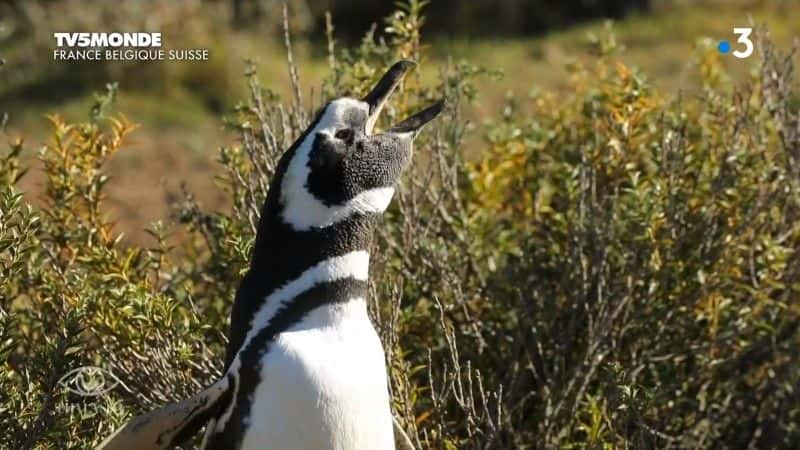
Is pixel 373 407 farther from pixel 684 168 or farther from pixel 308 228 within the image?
pixel 684 168

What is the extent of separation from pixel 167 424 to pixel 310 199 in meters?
0.44

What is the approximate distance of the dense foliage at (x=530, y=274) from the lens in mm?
3205

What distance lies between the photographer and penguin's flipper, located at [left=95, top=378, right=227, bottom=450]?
2520 mm

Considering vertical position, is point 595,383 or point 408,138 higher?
point 408,138

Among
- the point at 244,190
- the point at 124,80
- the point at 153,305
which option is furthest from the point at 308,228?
the point at 124,80

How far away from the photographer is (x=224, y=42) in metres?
9.30

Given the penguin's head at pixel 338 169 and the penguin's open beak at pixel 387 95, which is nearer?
the penguin's head at pixel 338 169

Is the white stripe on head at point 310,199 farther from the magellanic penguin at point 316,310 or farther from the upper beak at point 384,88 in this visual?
the upper beak at point 384,88

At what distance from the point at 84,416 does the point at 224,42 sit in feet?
21.8

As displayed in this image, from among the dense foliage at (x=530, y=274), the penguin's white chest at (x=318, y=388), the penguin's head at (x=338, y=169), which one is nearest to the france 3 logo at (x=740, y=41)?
the dense foliage at (x=530, y=274)

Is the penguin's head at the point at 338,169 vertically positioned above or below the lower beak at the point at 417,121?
below

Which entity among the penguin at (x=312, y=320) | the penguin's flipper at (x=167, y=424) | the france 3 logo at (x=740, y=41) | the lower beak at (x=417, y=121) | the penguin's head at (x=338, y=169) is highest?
the france 3 logo at (x=740, y=41)

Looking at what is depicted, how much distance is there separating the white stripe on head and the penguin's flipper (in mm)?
297

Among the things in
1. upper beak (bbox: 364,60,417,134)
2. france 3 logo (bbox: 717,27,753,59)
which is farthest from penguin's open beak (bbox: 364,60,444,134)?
france 3 logo (bbox: 717,27,753,59)
